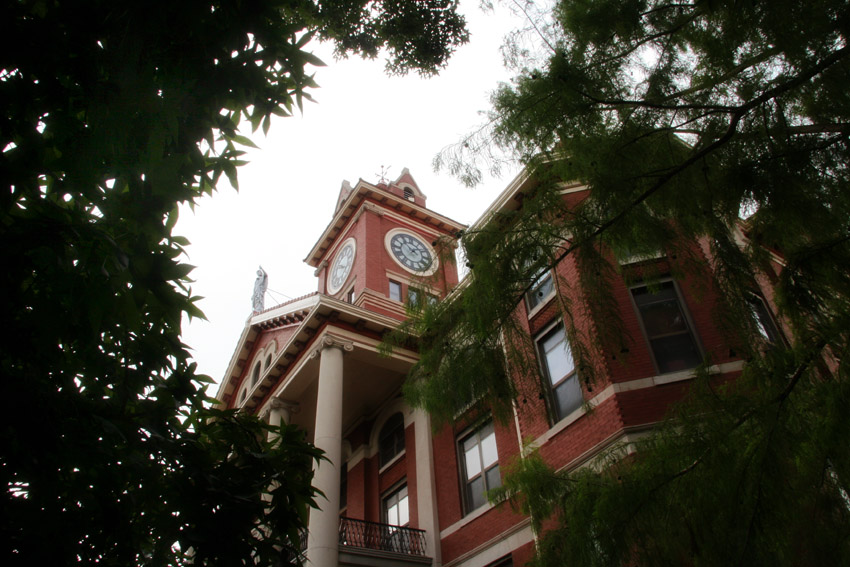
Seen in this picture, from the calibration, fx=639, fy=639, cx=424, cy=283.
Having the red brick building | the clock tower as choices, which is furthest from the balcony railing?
the clock tower

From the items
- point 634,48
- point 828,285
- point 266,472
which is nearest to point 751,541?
point 828,285

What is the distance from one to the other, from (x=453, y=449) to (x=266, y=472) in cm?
1152

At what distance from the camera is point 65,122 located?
286cm

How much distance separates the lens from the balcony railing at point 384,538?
13.9m

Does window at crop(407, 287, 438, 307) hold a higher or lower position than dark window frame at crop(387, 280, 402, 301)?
lower

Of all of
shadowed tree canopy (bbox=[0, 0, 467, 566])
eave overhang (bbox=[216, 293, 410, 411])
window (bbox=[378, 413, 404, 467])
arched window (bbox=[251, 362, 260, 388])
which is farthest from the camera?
arched window (bbox=[251, 362, 260, 388])

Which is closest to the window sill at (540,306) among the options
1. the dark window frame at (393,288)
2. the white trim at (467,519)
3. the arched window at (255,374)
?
the white trim at (467,519)

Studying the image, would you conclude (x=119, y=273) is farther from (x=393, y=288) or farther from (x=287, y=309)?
(x=393, y=288)

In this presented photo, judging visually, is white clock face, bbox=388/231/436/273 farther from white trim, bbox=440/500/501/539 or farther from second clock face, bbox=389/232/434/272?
white trim, bbox=440/500/501/539

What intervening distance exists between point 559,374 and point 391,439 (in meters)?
7.10

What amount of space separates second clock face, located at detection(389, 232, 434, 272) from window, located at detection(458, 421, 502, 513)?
10401 millimetres

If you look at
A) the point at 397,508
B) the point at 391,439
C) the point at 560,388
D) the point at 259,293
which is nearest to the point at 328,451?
the point at 397,508

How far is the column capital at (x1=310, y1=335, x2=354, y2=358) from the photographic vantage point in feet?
51.2

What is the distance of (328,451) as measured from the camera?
1347 centimetres
